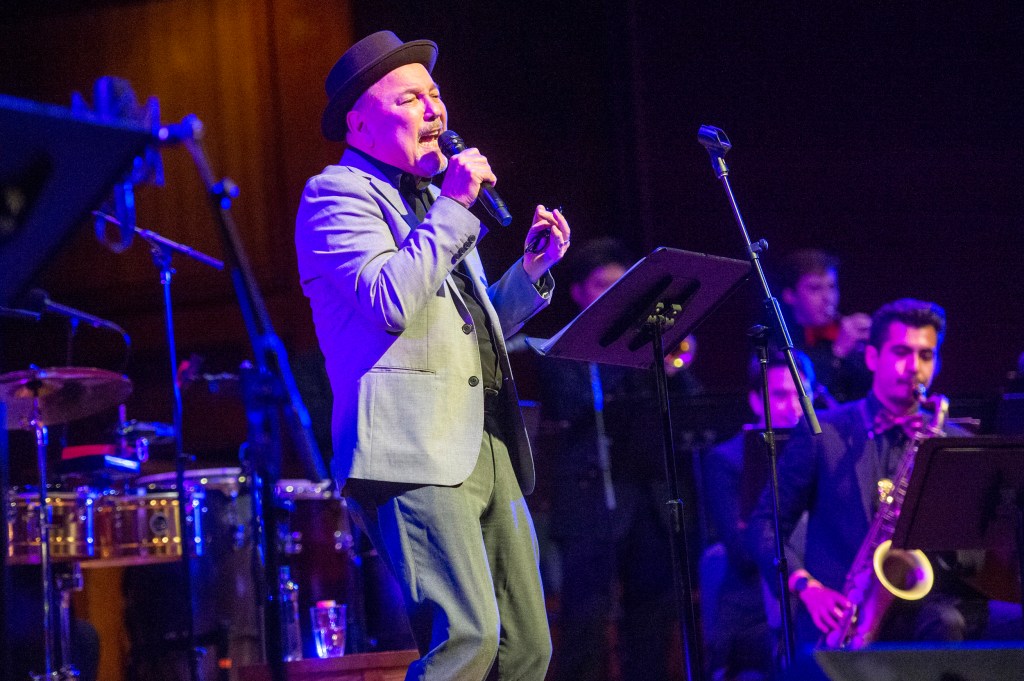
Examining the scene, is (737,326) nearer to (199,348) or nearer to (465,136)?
(465,136)

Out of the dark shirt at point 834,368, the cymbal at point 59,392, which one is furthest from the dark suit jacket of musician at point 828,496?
the cymbal at point 59,392

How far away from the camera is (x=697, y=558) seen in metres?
5.27

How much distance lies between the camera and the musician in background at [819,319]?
18.9ft

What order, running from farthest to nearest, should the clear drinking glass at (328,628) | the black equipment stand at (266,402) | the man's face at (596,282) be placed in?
1. the man's face at (596,282)
2. the clear drinking glass at (328,628)
3. the black equipment stand at (266,402)

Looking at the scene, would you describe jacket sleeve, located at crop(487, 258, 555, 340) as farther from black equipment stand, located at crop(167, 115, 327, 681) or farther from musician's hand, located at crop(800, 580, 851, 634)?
musician's hand, located at crop(800, 580, 851, 634)

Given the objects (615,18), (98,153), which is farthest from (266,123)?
(98,153)

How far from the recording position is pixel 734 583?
4828 mm

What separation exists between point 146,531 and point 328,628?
3.12ft

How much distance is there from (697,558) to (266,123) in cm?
370

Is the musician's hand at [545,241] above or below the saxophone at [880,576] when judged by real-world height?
above

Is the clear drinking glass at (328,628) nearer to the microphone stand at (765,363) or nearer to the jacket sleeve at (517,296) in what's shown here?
the microphone stand at (765,363)

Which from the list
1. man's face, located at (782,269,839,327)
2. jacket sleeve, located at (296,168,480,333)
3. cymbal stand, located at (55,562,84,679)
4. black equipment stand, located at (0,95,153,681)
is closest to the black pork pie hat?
jacket sleeve, located at (296,168,480,333)

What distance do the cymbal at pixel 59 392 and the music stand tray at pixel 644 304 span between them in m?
2.52

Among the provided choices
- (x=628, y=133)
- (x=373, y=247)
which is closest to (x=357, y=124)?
(x=373, y=247)
